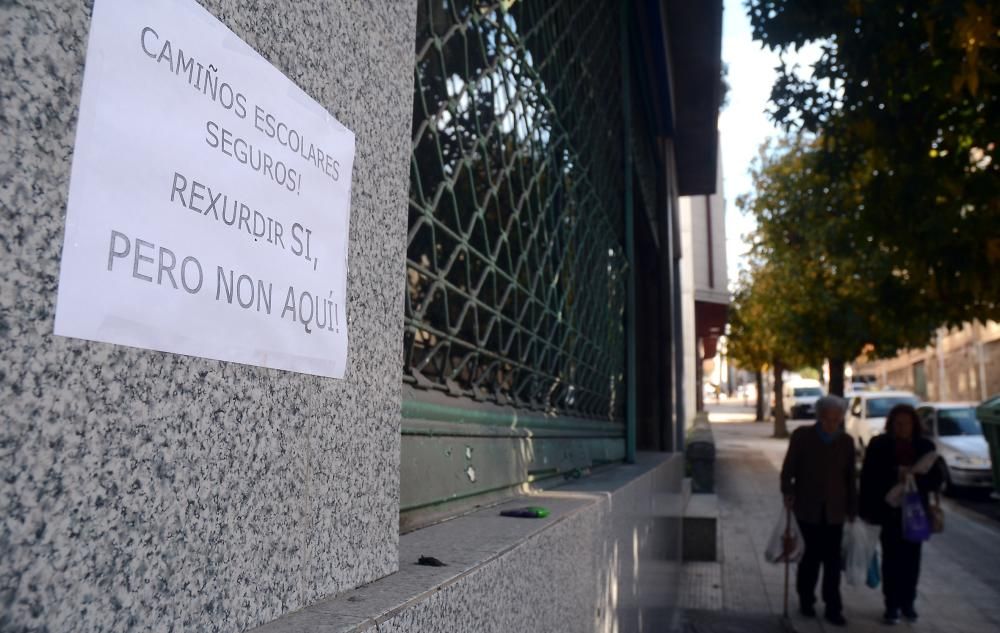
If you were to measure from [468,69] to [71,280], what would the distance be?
1879 millimetres

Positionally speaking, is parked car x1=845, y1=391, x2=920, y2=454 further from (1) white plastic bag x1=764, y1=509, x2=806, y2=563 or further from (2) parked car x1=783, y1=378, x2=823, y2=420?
(2) parked car x1=783, y1=378, x2=823, y2=420

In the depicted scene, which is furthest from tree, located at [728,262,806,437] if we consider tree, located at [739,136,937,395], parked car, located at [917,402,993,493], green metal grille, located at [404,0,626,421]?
green metal grille, located at [404,0,626,421]

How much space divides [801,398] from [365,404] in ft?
154

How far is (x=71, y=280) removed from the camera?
0.77 meters

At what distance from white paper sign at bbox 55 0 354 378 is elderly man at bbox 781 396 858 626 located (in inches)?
254

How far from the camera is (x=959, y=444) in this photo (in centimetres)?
1559

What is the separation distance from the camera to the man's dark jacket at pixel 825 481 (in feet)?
22.5

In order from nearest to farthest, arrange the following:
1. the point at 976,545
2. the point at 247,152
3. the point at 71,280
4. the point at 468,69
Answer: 1. the point at 71,280
2. the point at 247,152
3. the point at 468,69
4. the point at 976,545

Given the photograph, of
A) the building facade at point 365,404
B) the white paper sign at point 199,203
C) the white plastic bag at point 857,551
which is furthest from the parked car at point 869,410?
the white paper sign at point 199,203

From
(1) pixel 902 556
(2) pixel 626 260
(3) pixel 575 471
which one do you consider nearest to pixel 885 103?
(2) pixel 626 260

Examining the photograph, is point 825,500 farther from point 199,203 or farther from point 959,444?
point 959,444

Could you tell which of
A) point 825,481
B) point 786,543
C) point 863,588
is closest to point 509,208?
point 825,481

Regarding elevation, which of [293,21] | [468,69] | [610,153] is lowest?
[293,21]

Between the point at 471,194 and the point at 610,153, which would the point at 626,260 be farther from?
the point at 471,194
